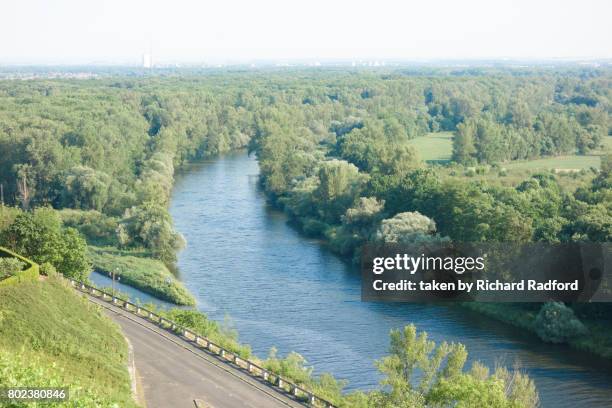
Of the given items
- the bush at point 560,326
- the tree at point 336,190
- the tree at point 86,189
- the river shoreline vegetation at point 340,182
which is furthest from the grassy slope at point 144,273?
the bush at point 560,326

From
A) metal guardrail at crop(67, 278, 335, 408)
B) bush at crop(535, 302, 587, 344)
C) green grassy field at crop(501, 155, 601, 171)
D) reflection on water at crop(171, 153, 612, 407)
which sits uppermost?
green grassy field at crop(501, 155, 601, 171)

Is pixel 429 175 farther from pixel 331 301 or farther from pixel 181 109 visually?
pixel 181 109

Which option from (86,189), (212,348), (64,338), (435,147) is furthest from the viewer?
(435,147)

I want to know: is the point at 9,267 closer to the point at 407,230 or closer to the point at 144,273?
the point at 144,273

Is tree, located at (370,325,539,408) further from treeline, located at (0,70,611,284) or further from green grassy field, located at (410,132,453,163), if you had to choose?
green grassy field, located at (410,132,453,163)

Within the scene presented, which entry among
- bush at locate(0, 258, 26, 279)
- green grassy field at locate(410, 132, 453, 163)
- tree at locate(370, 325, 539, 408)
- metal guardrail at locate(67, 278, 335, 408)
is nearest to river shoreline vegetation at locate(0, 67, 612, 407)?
tree at locate(370, 325, 539, 408)

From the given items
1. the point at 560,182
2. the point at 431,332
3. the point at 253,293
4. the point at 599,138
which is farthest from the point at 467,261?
the point at 599,138

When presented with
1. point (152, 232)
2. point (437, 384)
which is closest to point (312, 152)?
point (152, 232)
